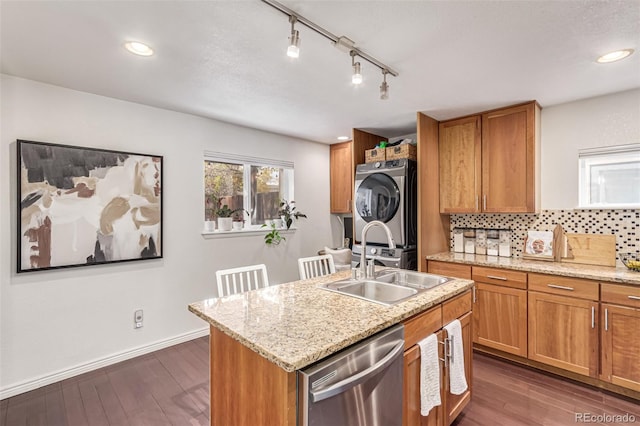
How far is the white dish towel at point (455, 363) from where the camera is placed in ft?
5.49

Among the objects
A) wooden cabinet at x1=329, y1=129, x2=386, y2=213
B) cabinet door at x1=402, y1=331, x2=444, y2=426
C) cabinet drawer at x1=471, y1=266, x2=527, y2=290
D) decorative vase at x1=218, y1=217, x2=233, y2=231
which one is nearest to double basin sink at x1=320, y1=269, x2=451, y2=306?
cabinet door at x1=402, y1=331, x2=444, y2=426

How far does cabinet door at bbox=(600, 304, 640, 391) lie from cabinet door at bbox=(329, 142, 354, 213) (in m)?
2.88

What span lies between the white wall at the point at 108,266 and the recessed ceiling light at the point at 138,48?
1046 mm

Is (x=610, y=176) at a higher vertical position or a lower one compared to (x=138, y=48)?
lower

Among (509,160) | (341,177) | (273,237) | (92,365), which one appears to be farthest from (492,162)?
(92,365)

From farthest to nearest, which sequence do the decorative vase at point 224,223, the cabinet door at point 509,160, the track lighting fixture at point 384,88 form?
the decorative vase at point 224,223, the cabinet door at point 509,160, the track lighting fixture at point 384,88

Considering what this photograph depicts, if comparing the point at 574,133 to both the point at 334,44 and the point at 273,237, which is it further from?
the point at 273,237

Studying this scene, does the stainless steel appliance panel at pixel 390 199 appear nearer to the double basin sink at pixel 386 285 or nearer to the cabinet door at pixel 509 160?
the cabinet door at pixel 509 160

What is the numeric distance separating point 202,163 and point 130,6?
74.0 inches

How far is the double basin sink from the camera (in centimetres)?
183

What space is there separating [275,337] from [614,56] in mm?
2679

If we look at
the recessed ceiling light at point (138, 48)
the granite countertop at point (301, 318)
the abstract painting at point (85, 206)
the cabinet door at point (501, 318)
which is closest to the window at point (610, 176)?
the cabinet door at point (501, 318)

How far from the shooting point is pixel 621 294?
2.13m

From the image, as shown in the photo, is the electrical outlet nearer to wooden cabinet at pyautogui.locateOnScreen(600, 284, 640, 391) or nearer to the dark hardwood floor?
the dark hardwood floor
